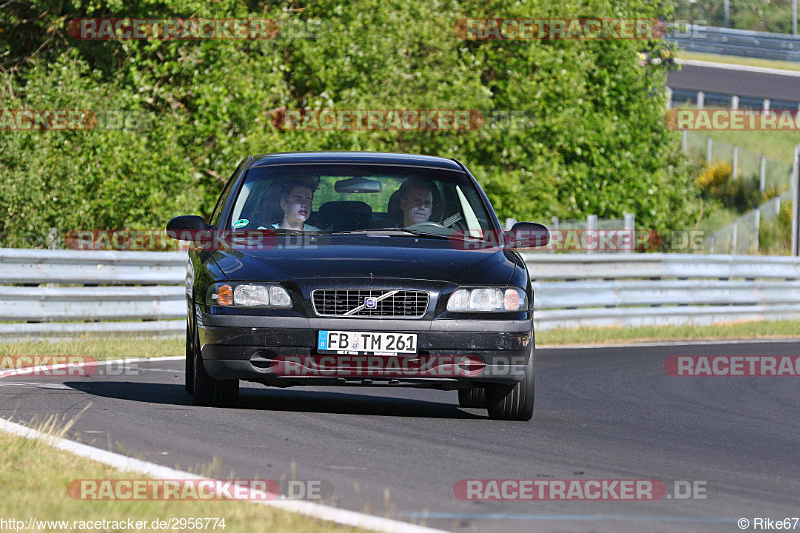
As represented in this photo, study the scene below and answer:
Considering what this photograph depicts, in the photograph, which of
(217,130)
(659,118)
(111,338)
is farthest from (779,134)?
(111,338)

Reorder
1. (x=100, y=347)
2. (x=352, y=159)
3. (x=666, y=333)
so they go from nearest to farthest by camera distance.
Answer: (x=352, y=159) < (x=100, y=347) < (x=666, y=333)

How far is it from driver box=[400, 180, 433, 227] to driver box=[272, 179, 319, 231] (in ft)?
1.91

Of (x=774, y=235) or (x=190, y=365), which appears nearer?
(x=190, y=365)

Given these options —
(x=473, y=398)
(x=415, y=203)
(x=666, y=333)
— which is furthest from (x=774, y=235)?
(x=415, y=203)

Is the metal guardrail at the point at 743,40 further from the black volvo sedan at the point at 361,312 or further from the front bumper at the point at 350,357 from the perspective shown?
the front bumper at the point at 350,357

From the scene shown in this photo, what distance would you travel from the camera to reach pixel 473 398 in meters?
9.42

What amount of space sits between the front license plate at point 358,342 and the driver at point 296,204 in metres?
1.17

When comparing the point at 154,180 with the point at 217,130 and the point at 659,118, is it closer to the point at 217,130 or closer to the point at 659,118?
Answer: the point at 217,130

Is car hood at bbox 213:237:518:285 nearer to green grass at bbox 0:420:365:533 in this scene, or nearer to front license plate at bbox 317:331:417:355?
front license plate at bbox 317:331:417:355

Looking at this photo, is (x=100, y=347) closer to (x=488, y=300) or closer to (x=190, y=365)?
(x=190, y=365)

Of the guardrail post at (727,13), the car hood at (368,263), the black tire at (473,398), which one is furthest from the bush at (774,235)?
the guardrail post at (727,13)

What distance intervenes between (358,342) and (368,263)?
468 mm

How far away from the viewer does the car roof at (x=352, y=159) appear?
9.28 metres

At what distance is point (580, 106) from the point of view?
33.0 m
